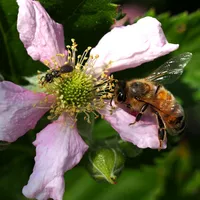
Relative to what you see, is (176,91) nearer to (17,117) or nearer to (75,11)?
(75,11)

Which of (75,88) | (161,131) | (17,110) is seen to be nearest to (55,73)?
(75,88)

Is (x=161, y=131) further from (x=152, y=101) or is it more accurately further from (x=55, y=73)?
(x=55, y=73)

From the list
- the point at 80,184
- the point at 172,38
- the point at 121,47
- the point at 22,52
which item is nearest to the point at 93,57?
the point at 121,47

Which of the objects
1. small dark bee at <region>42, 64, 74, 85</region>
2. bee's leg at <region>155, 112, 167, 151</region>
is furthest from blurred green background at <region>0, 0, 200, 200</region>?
bee's leg at <region>155, 112, 167, 151</region>

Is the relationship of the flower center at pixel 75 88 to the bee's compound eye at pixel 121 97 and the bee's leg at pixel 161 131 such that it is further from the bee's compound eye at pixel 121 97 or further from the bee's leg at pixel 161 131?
the bee's leg at pixel 161 131

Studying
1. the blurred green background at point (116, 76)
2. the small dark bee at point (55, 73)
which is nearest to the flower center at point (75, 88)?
the small dark bee at point (55, 73)

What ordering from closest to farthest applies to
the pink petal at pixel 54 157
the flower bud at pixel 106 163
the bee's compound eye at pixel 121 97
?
the pink petal at pixel 54 157 < the flower bud at pixel 106 163 < the bee's compound eye at pixel 121 97

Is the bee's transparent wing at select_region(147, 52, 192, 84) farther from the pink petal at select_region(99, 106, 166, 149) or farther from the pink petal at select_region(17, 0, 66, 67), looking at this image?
the pink petal at select_region(17, 0, 66, 67)
